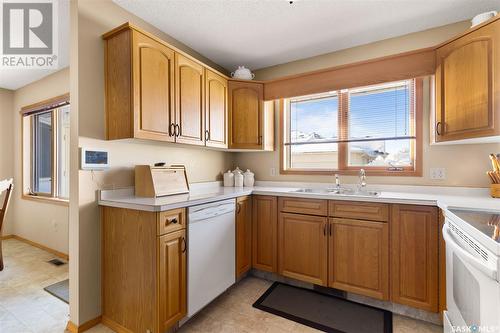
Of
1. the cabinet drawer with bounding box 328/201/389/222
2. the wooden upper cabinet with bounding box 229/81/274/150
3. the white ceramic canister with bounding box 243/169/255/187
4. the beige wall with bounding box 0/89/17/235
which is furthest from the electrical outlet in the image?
the beige wall with bounding box 0/89/17/235

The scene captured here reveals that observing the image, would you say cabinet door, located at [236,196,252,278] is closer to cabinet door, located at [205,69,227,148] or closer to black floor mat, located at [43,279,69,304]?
cabinet door, located at [205,69,227,148]

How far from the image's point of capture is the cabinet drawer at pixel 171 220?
4.90ft

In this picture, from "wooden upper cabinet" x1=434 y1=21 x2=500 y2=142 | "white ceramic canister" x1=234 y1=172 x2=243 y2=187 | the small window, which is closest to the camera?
"wooden upper cabinet" x1=434 y1=21 x2=500 y2=142

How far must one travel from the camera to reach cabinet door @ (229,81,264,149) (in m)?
2.76

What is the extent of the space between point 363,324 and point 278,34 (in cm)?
265

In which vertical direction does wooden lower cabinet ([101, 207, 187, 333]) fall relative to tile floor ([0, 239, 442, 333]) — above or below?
above

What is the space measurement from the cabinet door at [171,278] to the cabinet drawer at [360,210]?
4.30 feet

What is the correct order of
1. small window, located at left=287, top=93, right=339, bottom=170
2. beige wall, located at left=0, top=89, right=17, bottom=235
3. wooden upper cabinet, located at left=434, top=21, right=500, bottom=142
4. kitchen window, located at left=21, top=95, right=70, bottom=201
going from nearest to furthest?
wooden upper cabinet, located at left=434, top=21, right=500, bottom=142 < small window, located at left=287, top=93, right=339, bottom=170 < kitchen window, located at left=21, top=95, right=70, bottom=201 < beige wall, located at left=0, top=89, right=17, bottom=235

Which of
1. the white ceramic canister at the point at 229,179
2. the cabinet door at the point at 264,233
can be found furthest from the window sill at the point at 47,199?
the cabinet door at the point at 264,233

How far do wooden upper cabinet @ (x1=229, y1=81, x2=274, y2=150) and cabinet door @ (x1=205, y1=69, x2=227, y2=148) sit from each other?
118mm

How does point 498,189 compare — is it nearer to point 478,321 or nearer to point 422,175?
point 422,175

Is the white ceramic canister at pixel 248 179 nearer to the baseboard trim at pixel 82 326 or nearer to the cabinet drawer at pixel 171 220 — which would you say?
the cabinet drawer at pixel 171 220

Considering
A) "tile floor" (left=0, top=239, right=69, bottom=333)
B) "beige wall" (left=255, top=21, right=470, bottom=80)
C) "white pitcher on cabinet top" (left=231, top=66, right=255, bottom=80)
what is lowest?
"tile floor" (left=0, top=239, right=69, bottom=333)

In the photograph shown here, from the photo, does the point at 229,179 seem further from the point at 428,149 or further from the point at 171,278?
the point at 428,149
